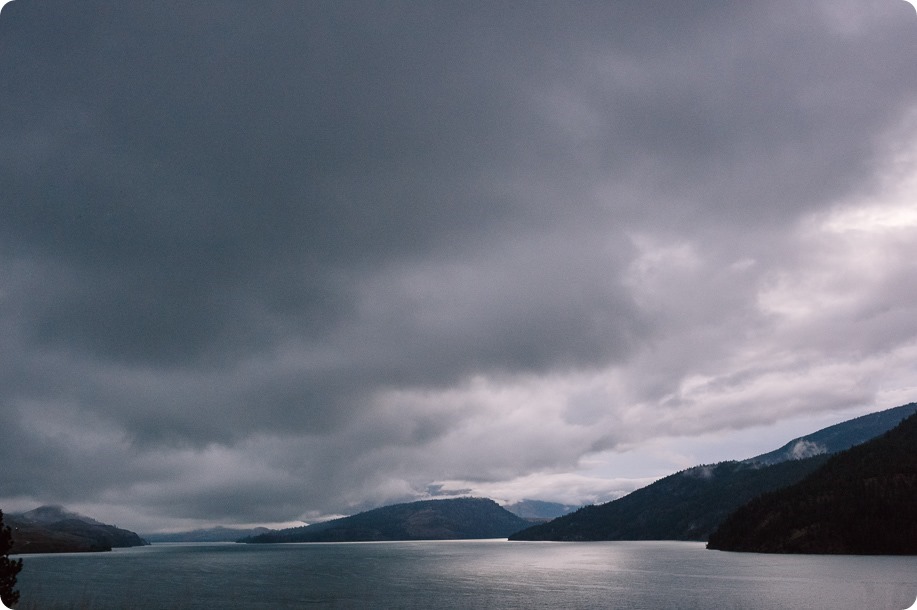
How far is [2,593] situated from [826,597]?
138 m

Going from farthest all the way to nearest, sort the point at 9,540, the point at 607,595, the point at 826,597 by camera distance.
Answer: the point at 607,595, the point at 826,597, the point at 9,540

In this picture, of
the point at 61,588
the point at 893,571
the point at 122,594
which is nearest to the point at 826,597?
the point at 893,571

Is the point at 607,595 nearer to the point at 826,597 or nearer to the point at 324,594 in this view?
the point at 826,597

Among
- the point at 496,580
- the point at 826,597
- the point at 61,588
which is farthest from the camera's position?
the point at 496,580

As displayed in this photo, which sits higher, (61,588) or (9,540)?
(9,540)

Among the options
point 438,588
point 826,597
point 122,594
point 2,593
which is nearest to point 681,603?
point 826,597

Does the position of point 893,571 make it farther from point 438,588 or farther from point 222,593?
point 222,593

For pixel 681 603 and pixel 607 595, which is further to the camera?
pixel 607 595

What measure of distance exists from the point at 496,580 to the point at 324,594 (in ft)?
201

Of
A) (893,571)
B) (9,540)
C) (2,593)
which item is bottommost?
(893,571)

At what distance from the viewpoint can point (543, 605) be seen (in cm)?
12256

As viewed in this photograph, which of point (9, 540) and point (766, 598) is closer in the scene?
point (9, 540)

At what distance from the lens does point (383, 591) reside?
161 metres

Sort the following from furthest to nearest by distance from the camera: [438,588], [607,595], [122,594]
Answer: 1. [438,588]
2. [122,594]
3. [607,595]
